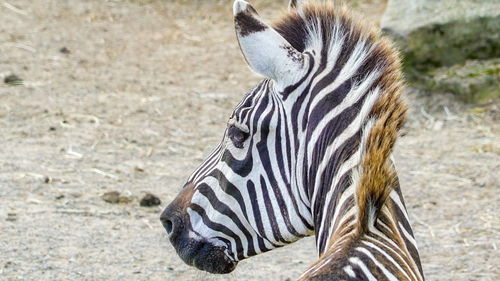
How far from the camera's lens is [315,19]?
11.6ft

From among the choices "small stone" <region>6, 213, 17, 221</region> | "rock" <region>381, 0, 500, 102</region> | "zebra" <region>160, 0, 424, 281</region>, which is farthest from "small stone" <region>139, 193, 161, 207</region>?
"rock" <region>381, 0, 500, 102</region>

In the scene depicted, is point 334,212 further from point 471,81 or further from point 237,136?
point 471,81

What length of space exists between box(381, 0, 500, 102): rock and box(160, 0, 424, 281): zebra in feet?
18.6

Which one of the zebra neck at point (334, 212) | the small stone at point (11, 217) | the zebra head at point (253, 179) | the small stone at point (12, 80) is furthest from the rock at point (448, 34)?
the zebra neck at point (334, 212)

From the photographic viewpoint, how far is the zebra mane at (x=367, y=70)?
2865 mm

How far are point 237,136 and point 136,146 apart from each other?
15.8ft

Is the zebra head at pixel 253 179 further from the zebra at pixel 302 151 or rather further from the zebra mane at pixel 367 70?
the zebra mane at pixel 367 70

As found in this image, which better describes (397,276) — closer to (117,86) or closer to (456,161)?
(456,161)

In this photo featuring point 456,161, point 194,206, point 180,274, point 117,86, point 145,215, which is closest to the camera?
point 194,206

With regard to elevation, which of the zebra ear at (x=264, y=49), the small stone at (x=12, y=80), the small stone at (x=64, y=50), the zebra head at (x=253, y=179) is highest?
the zebra ear at (x=264, y=49)

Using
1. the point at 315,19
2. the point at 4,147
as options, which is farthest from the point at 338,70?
the point at 4,147

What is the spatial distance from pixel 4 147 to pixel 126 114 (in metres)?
1.43

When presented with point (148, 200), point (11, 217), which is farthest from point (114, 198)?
point (11, 217)

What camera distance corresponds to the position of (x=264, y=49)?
338 cm
